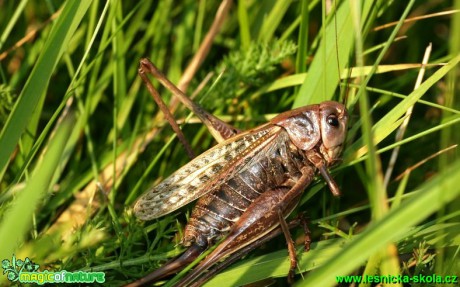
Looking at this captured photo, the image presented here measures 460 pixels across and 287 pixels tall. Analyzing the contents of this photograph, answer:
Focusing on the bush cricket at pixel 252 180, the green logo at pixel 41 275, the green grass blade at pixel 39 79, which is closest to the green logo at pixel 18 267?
the green logo at pixel 41 275

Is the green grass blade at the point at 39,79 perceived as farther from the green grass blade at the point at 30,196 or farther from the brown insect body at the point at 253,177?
the brown insect body at the point at 253,177

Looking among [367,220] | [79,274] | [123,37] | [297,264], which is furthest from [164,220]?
[123,37]

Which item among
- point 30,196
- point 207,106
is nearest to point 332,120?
point 207,106

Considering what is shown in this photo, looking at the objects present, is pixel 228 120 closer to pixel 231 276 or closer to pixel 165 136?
pixel 165 136

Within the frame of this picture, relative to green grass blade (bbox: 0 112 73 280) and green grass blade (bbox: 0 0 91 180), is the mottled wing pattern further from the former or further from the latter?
green grass blade (bbox: 0 112 73 280)

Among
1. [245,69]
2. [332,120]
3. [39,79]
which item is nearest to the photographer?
[39,79]

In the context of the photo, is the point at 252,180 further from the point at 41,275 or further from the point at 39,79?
the point at 39,79

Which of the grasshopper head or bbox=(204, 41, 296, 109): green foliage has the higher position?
bbox=(204, 41, 296, 109): green foliage

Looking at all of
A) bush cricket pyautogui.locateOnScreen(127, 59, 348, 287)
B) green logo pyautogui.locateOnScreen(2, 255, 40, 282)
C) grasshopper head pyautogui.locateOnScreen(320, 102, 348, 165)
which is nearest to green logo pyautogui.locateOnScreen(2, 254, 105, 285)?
green logo pyautogui.locateOnScreen(2, 255, 40, 282)
